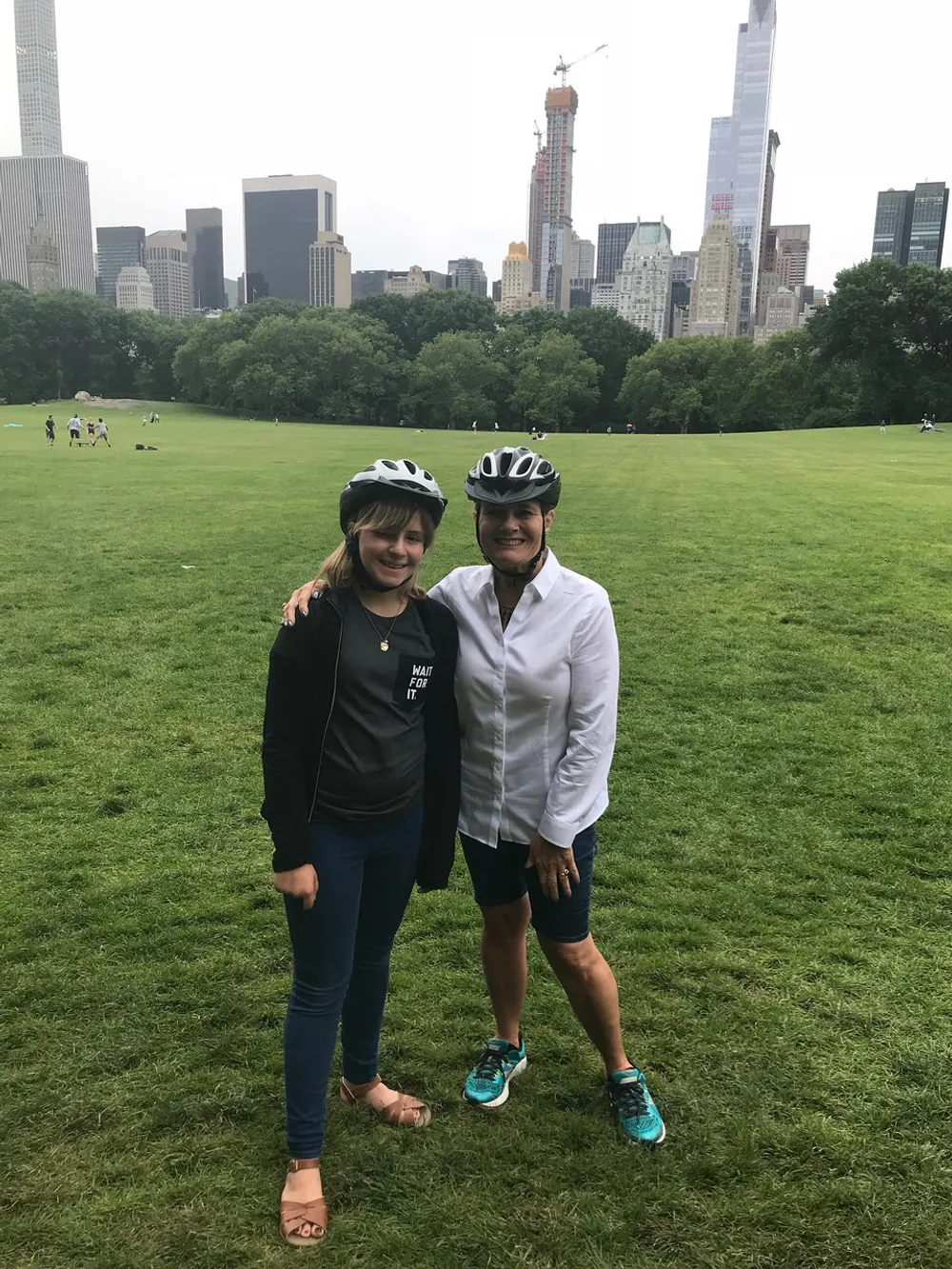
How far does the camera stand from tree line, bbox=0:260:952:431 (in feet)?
210

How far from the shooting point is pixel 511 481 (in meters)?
2.85

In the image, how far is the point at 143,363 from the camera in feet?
294

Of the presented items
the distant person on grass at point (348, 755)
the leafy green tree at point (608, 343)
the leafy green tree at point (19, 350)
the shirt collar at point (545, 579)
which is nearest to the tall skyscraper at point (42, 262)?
the leafy green tree at point (19, 350)

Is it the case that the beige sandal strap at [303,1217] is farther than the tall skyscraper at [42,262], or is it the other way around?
the tall skyscraper at [42,262]

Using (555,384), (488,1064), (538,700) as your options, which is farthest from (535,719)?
(555,384)

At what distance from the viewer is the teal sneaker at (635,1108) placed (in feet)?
10.3

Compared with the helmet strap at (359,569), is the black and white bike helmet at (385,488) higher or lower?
higher

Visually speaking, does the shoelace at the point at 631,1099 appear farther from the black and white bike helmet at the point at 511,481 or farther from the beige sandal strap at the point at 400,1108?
the black and white bike helmet at the point at 511,481

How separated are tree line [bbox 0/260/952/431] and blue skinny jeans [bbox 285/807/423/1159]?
6716 cm

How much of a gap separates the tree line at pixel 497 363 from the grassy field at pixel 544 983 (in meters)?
62.4

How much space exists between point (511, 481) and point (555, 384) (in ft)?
235

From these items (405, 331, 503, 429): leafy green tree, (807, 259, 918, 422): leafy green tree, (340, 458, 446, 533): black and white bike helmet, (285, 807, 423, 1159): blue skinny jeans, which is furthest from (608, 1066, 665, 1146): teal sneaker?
(405, 331, 503, 429): leafy green tree

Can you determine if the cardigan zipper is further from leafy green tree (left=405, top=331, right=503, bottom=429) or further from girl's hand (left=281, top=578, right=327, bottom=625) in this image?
leafy green tree (left=405, top=331, right=503, bottom=429)

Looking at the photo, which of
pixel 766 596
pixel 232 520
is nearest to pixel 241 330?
pixel 232 520
